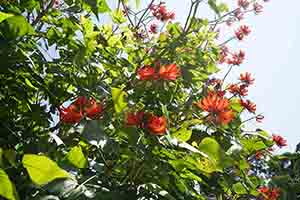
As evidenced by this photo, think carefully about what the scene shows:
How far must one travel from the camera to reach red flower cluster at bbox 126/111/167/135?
0.98 meters

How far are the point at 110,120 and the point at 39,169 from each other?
1.58 ft

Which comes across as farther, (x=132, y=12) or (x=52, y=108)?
(x=132, y=12)

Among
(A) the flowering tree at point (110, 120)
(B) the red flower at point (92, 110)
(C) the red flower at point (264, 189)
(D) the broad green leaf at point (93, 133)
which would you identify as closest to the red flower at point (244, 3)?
(A) the flowering tree at point (110, 120)

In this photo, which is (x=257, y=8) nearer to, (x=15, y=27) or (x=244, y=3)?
(x=244, y=3)

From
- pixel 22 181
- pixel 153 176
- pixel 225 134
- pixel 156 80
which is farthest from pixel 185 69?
pixel 22 181

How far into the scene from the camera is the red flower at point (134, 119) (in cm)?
101

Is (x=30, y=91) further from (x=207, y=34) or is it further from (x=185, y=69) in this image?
(x=207, y=34)

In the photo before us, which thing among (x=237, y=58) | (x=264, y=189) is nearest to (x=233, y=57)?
(x=237, y=58)

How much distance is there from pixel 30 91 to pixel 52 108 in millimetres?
225

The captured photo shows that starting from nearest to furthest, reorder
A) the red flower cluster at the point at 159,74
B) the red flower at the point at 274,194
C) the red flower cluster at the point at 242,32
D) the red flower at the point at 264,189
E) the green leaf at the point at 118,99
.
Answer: the green leaf at the point at 118,99
the red flower cluster at the point at 159,74
the red flower at the point at 274,194
the red flower at the point at 264,189
the red flower cluster at the point at 242,32

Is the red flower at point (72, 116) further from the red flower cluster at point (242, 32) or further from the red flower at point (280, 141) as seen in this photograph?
the red flower cluster at point (242, 32)

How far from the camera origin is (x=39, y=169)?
2.15 ft

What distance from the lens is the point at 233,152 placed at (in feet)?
3.70

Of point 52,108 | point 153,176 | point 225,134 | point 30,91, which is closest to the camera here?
point 153,176
